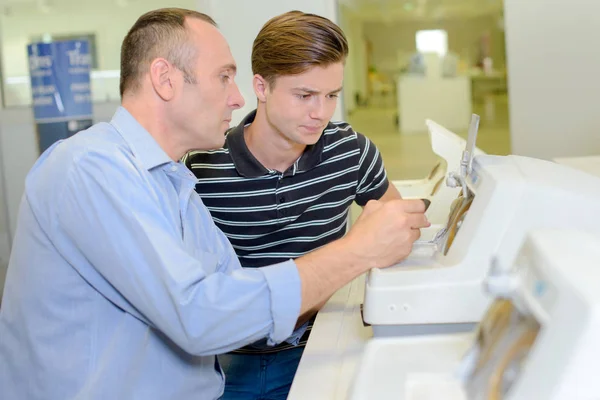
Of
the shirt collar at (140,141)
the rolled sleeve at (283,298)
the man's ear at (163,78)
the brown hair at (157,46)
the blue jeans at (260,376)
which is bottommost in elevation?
the blue jeans at (260,376)

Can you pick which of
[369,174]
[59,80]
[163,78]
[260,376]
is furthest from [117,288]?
[59,80]

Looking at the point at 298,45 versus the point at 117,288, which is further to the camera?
the point at 298,45

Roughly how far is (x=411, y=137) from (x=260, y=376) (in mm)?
5036

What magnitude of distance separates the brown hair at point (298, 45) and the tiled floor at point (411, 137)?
2.58 meters

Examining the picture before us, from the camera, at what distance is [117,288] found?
1.25 metres

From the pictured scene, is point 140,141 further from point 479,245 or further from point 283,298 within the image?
point 479,245

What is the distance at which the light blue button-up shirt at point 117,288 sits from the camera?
3.95 feet

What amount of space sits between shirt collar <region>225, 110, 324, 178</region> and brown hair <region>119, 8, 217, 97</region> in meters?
0.57

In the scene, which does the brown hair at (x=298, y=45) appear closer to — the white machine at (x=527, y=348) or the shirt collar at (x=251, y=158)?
the shirt collar at (x=251, y=158)

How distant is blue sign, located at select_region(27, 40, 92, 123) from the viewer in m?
4.45

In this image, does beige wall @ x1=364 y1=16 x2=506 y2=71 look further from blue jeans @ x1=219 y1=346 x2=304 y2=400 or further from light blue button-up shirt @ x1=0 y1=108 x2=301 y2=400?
light blue button-up shirt @ x1=0 y1=108 x2=301 y2=400

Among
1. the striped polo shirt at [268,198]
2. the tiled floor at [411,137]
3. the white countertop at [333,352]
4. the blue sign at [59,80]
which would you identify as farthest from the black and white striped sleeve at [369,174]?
the blue sign at [59,80]

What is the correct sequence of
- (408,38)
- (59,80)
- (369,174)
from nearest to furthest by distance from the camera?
(369,174)
(59,80)
(408,38)

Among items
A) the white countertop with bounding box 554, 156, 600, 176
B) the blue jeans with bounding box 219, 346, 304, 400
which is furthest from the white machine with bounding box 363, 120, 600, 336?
the white countertop with bounding box 554, 156, 600, 176
